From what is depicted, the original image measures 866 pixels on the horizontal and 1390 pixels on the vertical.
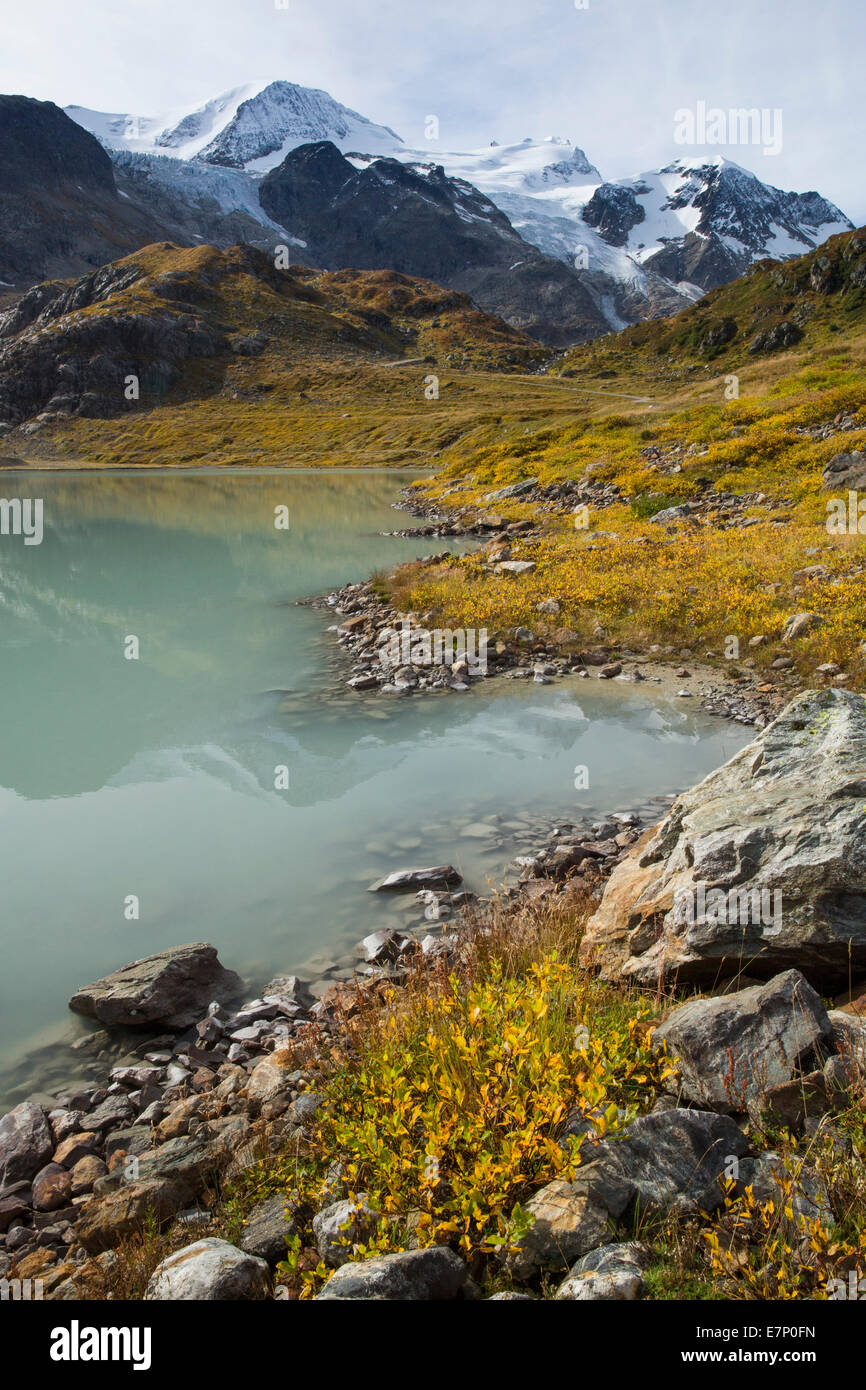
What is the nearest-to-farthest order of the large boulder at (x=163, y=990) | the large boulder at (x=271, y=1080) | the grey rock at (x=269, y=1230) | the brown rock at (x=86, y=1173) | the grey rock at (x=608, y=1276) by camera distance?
the grey rock at (x=608, y=1276) → the grey rock at (x=269, y=1230) → the brown rock at (x=86, y=1173) → the large boulder at (x=271, y=1080) → the large boulder at (x=163, y=990)

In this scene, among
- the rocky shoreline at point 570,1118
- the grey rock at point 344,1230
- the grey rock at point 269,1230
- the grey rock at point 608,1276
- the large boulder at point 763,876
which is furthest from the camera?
the large boulder at point 763,876

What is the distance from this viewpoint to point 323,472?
3435 inches

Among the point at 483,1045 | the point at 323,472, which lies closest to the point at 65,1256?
the point at 483,1045

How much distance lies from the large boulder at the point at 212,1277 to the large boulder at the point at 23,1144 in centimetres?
208

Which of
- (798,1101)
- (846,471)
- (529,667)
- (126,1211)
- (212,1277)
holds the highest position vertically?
(846,471)

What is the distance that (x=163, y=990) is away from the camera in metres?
6.70

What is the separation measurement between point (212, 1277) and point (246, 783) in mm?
8601

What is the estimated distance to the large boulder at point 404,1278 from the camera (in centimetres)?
313

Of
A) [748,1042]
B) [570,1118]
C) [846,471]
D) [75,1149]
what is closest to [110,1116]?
[75,1149]

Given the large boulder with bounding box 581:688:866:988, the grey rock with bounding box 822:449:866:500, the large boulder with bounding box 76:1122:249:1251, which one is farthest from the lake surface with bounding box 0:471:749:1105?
the grey rock with bounding box 822:449:866:500

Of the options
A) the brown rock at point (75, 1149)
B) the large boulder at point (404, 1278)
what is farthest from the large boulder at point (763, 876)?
the brown rock at point (75, 1149)

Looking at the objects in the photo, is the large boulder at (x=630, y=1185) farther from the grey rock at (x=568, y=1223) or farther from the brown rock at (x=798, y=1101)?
the brown rock at (x=798, y=1101)

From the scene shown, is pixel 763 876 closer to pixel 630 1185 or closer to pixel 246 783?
pixel 630 1185
